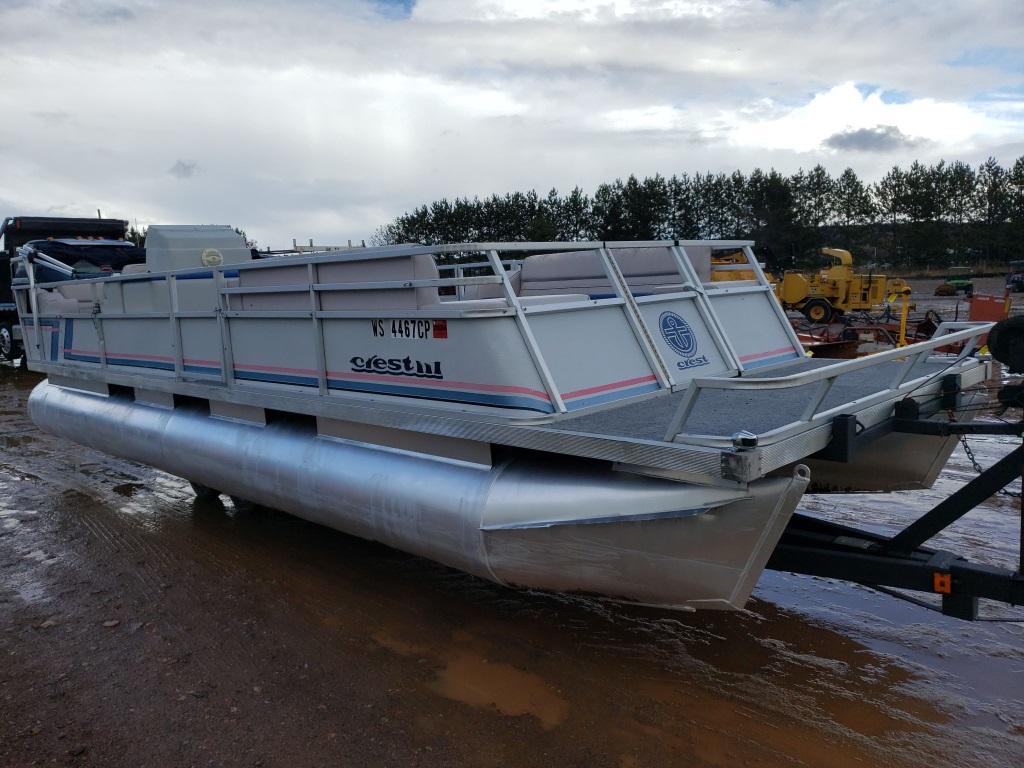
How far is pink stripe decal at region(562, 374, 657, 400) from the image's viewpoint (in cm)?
396

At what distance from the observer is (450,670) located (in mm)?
3904

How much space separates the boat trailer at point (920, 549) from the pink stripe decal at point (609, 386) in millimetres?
1119

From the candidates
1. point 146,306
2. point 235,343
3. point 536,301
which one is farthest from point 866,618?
point 146,306

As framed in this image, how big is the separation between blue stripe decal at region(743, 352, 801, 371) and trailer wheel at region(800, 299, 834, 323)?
1770 centimetres

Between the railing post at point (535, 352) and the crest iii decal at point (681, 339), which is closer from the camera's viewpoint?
the railing post at point (535, 352)

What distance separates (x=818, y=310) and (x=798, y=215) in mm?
31462

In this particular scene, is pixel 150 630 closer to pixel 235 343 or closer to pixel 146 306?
pixel 235 343

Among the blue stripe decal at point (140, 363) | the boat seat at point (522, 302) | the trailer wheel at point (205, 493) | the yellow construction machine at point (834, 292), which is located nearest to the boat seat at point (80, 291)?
the blue stripe decal at point (140, 363)

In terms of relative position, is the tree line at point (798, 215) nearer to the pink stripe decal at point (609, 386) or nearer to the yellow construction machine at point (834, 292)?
the yellow construction machine at point (834, 292)

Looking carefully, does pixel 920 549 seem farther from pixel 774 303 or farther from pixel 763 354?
pixel 774 303

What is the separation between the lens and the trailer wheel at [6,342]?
709 inches

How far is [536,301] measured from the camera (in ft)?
14.9

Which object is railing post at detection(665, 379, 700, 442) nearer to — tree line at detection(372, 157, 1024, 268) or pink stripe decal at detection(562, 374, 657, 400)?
pink stripe decal at detection(562, 374, 657, 400)

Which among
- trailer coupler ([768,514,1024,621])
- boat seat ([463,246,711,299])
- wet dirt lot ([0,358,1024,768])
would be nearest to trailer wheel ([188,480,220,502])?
wet dirt lot ([0,358,1024,768])
